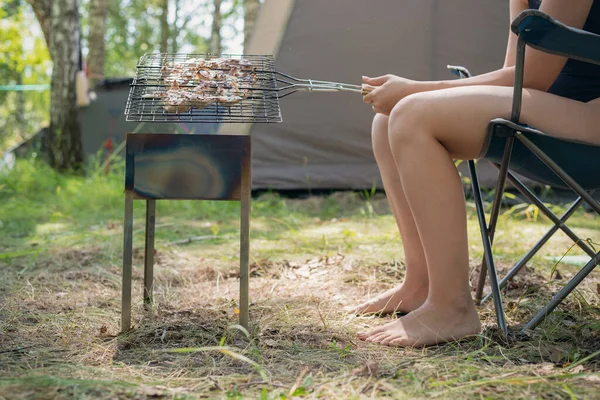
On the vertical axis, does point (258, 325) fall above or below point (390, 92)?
below

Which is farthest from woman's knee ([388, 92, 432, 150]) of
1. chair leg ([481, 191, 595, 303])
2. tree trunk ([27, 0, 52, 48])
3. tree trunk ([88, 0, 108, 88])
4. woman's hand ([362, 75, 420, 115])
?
tree trunk ([88, 0, 108, 88])

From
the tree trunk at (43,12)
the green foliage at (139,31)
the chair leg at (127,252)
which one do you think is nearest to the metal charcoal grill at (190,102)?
the chair leg at (127,252)

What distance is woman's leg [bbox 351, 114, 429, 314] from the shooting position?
78.0 inches

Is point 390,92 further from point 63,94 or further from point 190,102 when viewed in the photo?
point 63,94

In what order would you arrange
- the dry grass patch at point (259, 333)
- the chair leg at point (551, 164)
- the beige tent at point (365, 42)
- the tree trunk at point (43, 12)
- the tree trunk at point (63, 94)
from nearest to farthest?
the dry grass patch at point (259, 333) < the chair leg at point (551, 164) < the beige tent at point (365, 42) < the tree trunk at point (63, 94) < the tree trunk at point (43, 12)

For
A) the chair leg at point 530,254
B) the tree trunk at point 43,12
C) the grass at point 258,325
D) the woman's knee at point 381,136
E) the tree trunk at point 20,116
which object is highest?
the tree trunk at point 43,12

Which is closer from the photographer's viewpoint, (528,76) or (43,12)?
(528,76)

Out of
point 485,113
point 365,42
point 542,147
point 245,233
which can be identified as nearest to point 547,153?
point 542,147

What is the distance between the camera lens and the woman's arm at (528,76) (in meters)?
1.62

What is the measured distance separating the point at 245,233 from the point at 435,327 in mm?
598

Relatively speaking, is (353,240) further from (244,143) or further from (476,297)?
(244,143)

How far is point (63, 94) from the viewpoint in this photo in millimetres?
6098

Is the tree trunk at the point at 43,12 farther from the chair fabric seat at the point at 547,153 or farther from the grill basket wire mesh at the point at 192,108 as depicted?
the chair fabric seat at the point at 547,153

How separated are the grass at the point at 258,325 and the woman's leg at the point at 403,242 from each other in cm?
7
